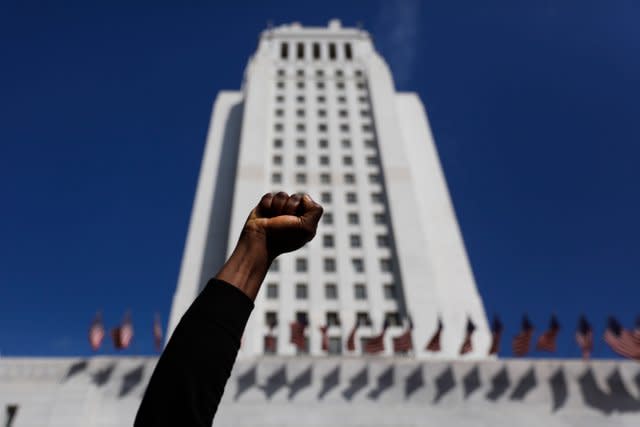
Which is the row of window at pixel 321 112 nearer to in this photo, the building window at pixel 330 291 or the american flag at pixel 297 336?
the building window at pixel 330 291

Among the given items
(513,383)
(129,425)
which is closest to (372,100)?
(513,383)

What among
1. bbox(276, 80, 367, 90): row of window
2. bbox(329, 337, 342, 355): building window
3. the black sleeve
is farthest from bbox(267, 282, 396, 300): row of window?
the black sleeve

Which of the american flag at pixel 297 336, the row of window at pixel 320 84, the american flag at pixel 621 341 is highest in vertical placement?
the row of window at pixel 320 84

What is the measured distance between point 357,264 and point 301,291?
15.4ft

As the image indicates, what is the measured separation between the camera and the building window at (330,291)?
1377 inches

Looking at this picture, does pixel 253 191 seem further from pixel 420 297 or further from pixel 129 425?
pixel 129 425

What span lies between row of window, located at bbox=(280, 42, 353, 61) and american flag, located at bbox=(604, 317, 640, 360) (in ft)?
141

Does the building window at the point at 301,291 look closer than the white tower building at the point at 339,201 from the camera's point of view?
No

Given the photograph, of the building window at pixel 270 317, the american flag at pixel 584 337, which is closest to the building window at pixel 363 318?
the building window at pixel 270 317

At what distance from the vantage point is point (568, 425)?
22516 mm

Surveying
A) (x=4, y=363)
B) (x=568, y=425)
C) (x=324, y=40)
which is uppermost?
(x=324, y=40)

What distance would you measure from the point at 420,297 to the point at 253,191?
1598 cm

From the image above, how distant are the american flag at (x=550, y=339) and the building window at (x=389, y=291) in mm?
12154

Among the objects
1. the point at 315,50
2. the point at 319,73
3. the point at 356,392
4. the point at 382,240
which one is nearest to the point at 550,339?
the point at 356,392
